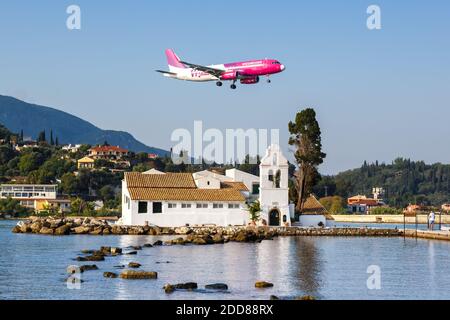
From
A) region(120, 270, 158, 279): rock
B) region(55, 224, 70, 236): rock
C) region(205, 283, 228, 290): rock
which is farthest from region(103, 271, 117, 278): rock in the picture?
region(55, 224, 70, 236): rock

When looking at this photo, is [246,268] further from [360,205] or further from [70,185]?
[360,205]

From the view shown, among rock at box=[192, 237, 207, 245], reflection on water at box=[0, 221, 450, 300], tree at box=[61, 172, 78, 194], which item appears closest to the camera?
reflection on water at box=[0, 221, 450, 300]

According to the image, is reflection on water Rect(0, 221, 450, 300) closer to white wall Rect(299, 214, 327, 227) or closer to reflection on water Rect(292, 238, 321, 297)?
reflection on water Rect(292, 238, 321, 297)

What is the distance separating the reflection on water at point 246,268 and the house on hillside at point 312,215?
1214cm

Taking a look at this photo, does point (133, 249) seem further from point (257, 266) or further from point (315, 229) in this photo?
point (315, 229)

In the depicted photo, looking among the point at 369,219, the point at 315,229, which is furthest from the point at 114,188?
the point at 315,229

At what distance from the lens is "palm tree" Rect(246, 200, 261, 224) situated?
253 ft

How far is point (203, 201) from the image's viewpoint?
77.6 meters

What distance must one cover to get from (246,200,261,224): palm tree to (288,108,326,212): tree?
5.69 meters

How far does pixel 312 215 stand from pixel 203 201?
1097 cm

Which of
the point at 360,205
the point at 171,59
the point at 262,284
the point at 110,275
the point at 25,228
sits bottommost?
the point at 262,284

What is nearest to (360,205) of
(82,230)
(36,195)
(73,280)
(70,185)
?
(70,185)

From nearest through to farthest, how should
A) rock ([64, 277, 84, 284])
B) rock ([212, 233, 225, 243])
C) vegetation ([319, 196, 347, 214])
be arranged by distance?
rock ([64, 277, 84, 284]), rock ([212, 233, 225, 243]), vegetation ([319, 196, 347, 214])

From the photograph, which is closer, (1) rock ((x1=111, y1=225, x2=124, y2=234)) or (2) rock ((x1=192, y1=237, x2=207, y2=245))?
(2) rock ((x1=192, y1=237, x2=207, y2=245))
